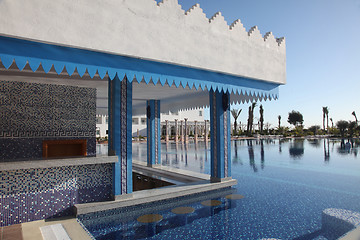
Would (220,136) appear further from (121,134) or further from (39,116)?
(39,116)

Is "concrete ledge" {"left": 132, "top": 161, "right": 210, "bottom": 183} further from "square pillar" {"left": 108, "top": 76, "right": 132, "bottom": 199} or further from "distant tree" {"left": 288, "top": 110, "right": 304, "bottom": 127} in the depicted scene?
"distant tree" {"left": 288, "top": 110, "right": 304, "bottom": 127}

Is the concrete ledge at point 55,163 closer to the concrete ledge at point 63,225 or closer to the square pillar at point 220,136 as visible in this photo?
the concrete ledge at point 63,225

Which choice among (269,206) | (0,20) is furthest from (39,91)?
(269,206)

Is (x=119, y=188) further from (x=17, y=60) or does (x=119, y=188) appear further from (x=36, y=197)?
(x=17, y=60)

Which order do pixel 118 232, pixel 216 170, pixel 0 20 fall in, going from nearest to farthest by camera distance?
pixel 0 20 → pixel 118 232 → pixel 216 170

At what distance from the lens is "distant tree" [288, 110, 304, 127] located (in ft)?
201

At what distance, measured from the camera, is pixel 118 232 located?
145 inches

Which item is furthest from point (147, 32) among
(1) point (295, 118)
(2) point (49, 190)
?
(1) point (295, 118)

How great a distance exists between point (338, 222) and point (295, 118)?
63813mm

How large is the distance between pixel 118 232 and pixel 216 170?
3248 millimetres

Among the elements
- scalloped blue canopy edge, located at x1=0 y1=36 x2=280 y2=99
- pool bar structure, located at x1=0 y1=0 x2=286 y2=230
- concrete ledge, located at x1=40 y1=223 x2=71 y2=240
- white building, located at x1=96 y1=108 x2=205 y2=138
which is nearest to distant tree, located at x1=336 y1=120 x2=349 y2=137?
white building, located at x1=96 y1=108 x2=205 y2=138

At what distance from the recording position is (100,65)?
363cm

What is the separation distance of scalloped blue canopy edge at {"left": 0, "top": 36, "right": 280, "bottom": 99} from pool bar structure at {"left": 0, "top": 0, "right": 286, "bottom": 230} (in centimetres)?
1

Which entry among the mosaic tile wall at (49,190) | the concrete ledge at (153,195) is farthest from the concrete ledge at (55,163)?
the concrete ledge at (153,195)
